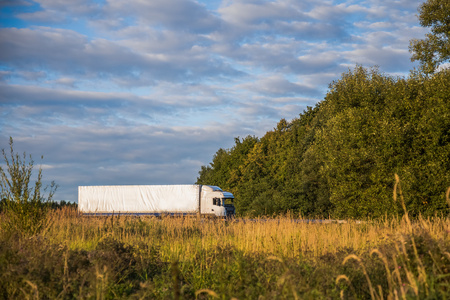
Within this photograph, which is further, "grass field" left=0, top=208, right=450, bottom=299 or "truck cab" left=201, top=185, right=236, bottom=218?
"truck cab" left=201, top=185, right=236, bottom=218

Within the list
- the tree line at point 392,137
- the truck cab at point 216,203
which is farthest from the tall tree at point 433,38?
the truck cab at point 216,203

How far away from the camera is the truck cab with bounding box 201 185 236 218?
3669 centimetres

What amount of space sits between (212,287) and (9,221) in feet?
25.6

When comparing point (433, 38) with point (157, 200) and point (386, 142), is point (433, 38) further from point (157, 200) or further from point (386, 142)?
point (157, 200)

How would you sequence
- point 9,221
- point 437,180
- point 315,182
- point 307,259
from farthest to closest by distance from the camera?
point 315,182 → point 437,180 → point 9,221 → point 307,259

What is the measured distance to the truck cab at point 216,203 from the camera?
3669 centimetres

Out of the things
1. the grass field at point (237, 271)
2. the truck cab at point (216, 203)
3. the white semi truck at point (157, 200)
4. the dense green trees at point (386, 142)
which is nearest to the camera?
the grass field at point (237, 271)

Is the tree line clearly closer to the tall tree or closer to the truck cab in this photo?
the tall tree

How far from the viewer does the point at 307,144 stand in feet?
142

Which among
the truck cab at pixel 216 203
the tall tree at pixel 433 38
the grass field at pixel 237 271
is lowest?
the grass field at pixel 237 271

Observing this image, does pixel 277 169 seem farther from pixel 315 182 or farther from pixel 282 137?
pixel 315 182

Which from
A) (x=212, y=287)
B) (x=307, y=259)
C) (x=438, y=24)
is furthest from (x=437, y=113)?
(x=212, y=287)

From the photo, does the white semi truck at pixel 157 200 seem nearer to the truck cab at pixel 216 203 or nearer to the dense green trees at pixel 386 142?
the truck cab at pixel 216 203

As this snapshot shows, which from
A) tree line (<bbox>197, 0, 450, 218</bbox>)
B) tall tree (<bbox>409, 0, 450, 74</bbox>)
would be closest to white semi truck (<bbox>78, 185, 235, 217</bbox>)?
tree line (<bbox>197, 0, 450, 218</bbox>)
